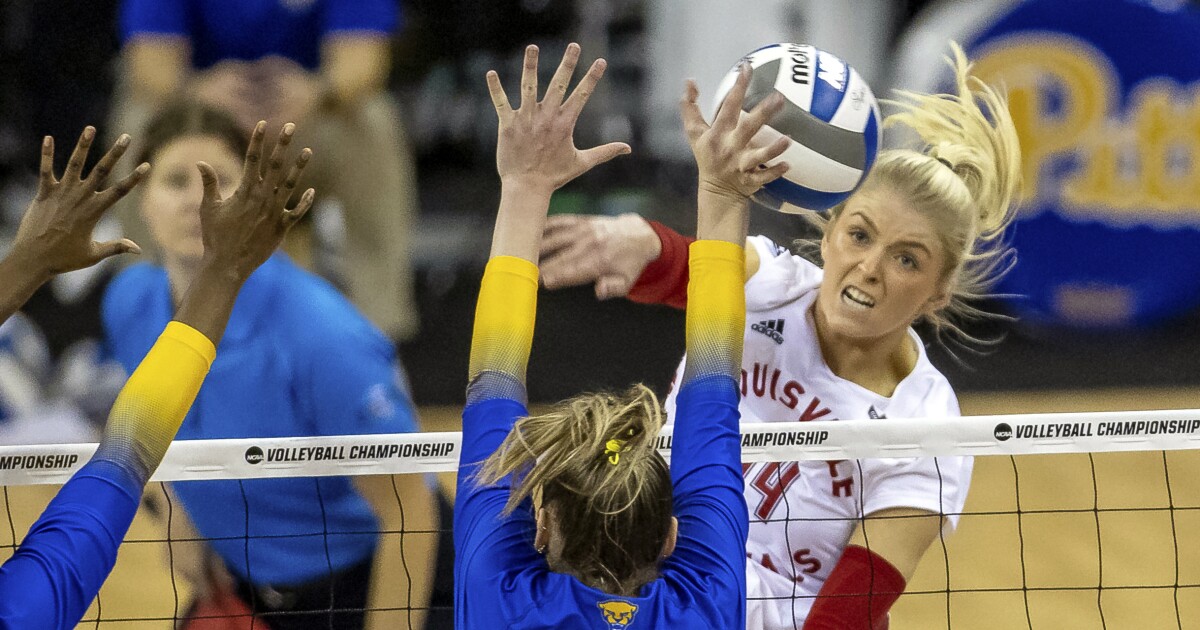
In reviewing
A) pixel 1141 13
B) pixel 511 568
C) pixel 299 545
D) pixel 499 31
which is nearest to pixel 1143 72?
pixel 1141 13

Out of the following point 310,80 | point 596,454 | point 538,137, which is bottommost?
point 596,454

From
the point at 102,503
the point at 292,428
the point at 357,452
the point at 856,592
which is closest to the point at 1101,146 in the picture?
the point at 856,592

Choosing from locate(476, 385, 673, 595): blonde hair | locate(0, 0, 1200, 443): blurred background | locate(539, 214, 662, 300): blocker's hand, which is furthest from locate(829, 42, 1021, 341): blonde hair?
locate(0, 0, 1200, 443): blurred background

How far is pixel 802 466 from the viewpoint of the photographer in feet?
10.0

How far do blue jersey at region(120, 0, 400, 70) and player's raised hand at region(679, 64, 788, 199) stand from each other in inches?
154

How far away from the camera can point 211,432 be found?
10.9 ft

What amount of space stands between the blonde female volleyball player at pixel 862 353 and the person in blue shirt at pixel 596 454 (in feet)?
2.68

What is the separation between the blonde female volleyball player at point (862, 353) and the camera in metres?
2.89

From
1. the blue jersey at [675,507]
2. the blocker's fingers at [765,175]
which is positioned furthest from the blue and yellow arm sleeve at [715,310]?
the blocker's fingers at [765,175]

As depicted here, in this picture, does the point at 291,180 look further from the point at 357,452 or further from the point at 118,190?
the point at 357,452

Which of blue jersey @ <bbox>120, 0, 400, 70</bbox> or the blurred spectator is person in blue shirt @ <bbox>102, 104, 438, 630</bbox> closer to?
the blurred spectator

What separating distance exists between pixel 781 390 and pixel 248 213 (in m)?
1.51

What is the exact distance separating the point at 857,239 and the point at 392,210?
408cm

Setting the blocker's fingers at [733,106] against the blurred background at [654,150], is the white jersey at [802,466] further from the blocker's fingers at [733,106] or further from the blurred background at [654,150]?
the blurred background at [654,150]
